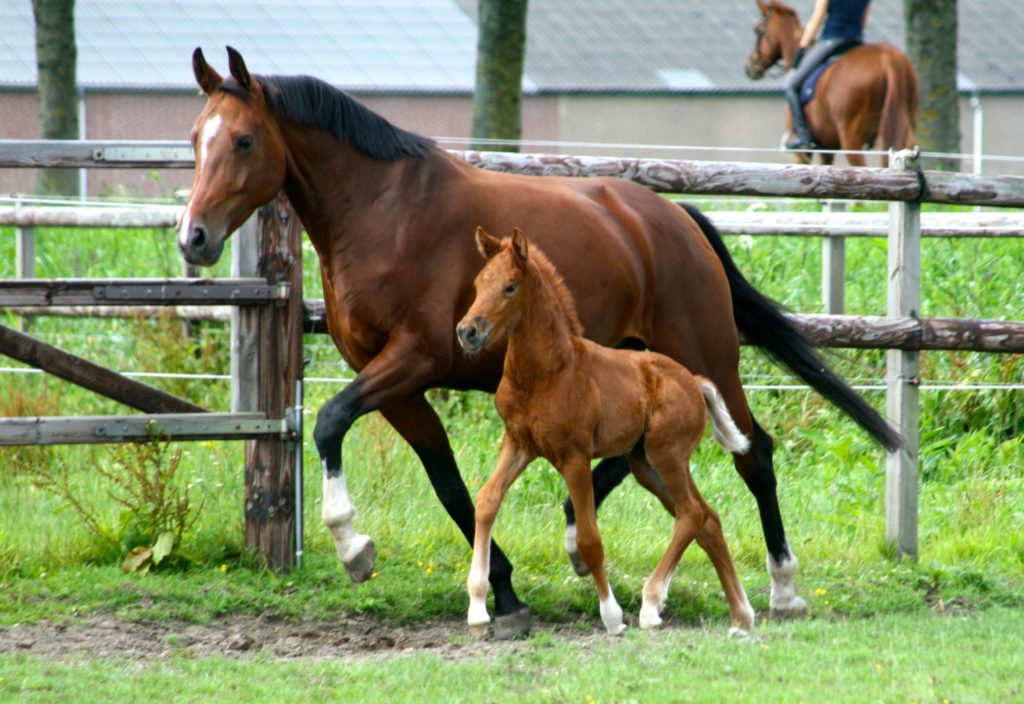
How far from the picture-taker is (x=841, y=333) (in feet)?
21.4

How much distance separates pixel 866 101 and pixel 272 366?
846 centimetres

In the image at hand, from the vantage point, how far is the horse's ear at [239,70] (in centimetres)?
495

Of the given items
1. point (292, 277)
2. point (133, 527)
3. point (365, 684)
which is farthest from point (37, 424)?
point (365, 684)

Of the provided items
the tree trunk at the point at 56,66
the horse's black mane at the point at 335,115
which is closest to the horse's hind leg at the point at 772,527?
the horse's black mane at the point at 335,115

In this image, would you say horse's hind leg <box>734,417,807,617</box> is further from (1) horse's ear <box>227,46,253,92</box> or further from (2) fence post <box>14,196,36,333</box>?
(2) fence post <box>14,196,36,333</box>

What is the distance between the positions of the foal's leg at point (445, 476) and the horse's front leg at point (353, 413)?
0.32 m

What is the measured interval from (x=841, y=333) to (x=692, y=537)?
5.98ft

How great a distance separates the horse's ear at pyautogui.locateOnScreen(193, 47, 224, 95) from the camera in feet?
16.5

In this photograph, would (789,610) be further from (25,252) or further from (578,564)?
(25,252)

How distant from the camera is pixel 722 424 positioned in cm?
541

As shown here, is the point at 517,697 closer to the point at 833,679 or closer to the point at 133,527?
the point at 833,679

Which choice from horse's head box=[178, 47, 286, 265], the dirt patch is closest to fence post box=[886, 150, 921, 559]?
the dirt patch

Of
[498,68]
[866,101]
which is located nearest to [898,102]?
[866,101]

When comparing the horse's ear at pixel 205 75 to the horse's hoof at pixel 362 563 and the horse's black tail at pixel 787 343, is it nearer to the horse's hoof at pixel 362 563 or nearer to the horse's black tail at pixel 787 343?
the horse's hoof at pixel 362 563
